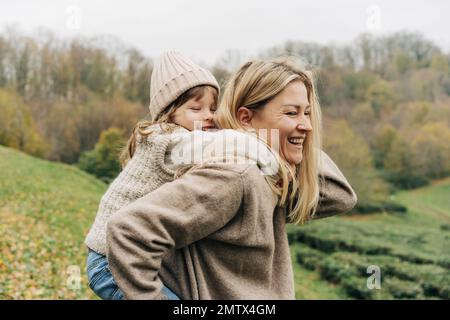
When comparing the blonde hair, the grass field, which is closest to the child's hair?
the blonde hair

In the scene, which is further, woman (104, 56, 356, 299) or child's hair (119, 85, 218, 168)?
child's hair (119, 85, 218, 168)

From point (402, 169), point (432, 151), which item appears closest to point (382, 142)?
point (402, 169)

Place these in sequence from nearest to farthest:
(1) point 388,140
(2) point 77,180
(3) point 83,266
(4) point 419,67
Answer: (3) point 83,266, (2) point 77,180, (1) point 388,140, (4) point 419,67

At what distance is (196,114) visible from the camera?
2396mm

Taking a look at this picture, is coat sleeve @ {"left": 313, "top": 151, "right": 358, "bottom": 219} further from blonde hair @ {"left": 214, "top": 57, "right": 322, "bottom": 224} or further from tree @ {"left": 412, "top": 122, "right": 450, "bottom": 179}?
tree @ {"left": 412, "top": 122, "right": 450, "bottom": 179}

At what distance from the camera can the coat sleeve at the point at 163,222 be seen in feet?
5.92

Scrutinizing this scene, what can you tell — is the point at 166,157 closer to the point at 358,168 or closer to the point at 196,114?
the point at 196,114

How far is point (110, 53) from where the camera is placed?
81.5 feet

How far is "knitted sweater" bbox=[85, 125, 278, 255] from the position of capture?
2008mm

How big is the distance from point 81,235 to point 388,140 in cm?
2051

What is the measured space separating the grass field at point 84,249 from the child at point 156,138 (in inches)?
182

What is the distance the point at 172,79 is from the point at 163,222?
0.76 meters
